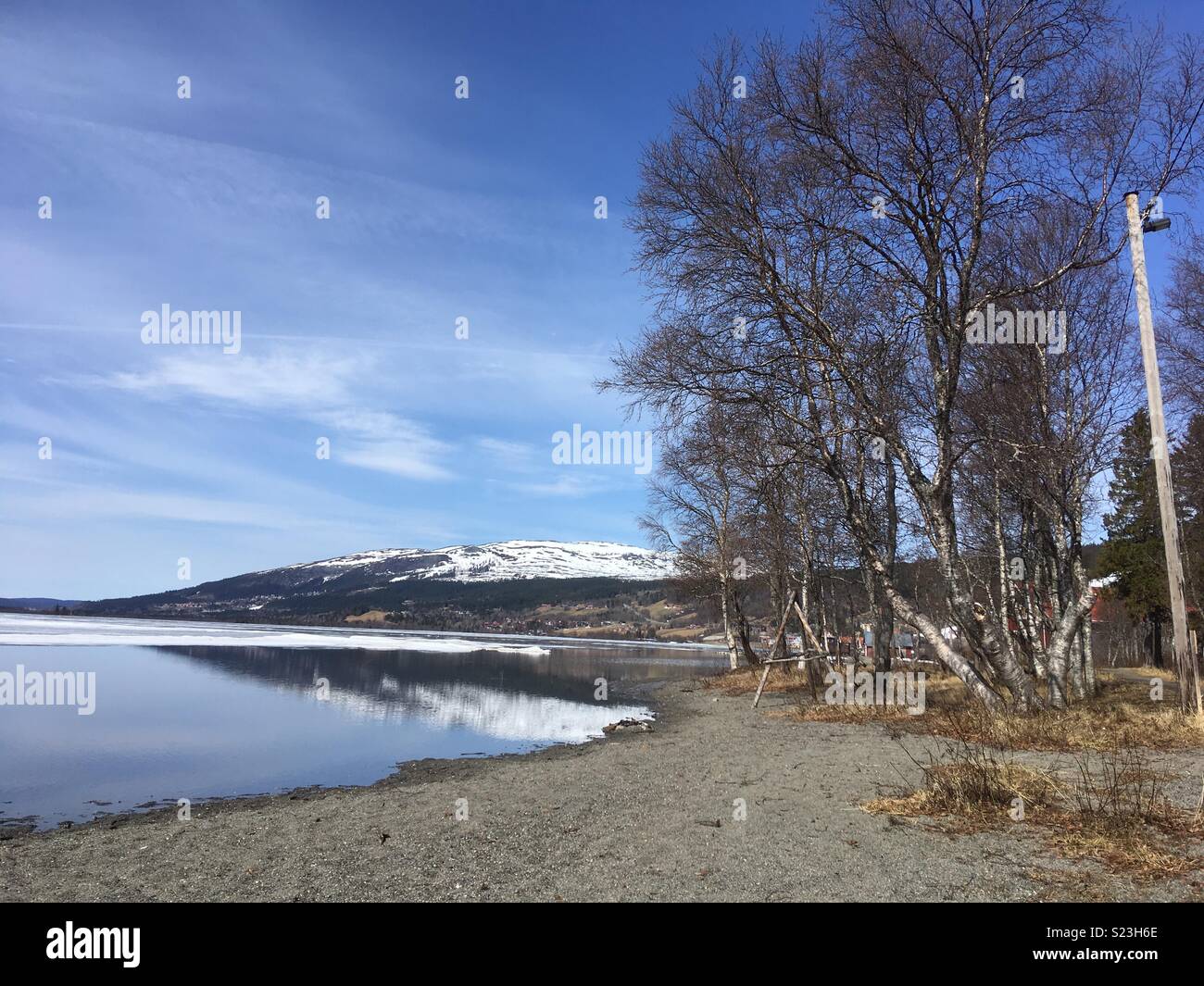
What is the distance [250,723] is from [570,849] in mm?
15456

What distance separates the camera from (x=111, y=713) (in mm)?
19797

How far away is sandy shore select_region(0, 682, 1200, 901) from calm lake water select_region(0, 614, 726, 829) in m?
2.32

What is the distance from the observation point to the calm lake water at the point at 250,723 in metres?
12.3

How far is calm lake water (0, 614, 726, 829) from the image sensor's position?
12.3 meters

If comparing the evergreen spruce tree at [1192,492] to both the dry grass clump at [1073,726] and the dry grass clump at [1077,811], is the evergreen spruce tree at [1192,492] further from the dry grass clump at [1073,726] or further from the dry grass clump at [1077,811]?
the dry grass clump at [1077,811]

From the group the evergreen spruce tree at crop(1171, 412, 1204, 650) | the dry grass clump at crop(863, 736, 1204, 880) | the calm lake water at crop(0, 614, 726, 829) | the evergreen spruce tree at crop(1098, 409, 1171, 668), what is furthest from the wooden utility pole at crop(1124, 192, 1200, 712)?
the evergreen spruce tree at crop(1098, 409, 1171, 668)

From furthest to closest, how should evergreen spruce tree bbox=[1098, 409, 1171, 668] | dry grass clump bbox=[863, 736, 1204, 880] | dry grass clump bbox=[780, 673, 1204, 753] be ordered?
evergreen spruce tree bbox=[1098, 409, 1171, 668]
dry grass clump bbox=[780, 673, 1204, 753]
dry grass clump bbox=[863, 736, 1204, 880]

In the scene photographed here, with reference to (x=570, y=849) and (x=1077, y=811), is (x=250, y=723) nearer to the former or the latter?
(x=570, y=849)

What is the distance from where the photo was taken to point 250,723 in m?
19.2

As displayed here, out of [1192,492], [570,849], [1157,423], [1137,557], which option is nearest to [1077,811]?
[570,849]

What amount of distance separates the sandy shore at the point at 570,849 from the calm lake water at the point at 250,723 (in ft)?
7.61

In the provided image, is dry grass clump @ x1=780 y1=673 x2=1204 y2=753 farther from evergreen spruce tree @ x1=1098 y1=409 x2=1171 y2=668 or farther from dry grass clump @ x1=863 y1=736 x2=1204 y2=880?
evergreen spruce tree @ x1=1098 y1=409 x2=1171 y2=668
